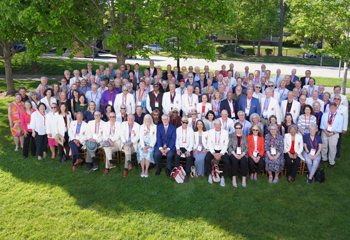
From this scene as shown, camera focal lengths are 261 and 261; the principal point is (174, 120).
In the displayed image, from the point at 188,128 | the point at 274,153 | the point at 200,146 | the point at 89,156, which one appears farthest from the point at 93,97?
the point at 274,153

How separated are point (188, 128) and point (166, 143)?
721 millimetres

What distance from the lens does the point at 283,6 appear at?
36625mm

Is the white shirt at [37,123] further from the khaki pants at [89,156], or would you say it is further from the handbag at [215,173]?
the handbag at [215,173]

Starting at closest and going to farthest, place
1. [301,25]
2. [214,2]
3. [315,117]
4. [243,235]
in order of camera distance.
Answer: [243,235], [315,117], [214,2], [301,25]

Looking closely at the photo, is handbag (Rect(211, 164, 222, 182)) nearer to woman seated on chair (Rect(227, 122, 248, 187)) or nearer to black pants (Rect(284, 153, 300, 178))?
woman seated on chair (Rect(227, 122, 248, 187))

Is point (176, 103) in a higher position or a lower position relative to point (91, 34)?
lower

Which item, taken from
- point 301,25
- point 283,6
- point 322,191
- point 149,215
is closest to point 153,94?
point 149,215

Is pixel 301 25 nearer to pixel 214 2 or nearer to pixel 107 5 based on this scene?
pixel 214 2

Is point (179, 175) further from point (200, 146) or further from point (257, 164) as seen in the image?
point (257, 164)

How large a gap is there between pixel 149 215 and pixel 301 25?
11716 millimetres

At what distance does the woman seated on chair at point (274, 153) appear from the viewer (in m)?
6.66

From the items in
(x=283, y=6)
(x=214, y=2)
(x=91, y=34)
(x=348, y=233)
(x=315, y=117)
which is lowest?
(x=348, y=233)

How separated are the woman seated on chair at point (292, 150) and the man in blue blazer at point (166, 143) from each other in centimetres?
297

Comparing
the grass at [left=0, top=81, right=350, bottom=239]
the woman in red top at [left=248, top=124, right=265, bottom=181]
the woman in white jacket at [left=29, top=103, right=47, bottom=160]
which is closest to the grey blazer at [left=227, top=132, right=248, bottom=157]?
the woman in red top at [left=248, top=124, right=265, bottom=181]
